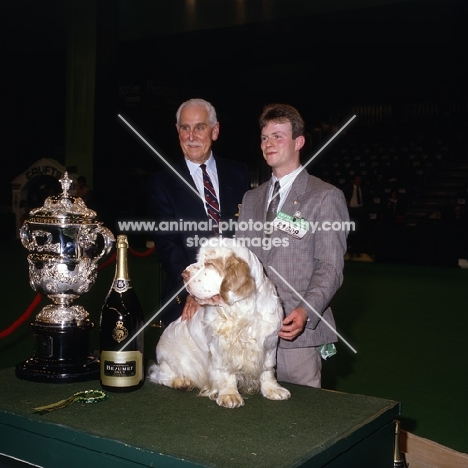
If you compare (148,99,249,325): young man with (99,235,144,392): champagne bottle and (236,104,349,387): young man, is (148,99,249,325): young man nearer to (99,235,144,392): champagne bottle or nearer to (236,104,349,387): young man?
(236,104,349,387): young man

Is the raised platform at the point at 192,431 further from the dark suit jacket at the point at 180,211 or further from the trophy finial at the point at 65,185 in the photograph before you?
the dark suit jacket at the point at 180,211

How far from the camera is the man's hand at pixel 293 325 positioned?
1.96 meters

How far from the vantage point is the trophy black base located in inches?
76.3

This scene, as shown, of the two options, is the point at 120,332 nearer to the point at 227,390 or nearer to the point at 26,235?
the point at 227,390

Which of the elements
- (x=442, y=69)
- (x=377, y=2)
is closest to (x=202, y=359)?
(x=377, y=2)

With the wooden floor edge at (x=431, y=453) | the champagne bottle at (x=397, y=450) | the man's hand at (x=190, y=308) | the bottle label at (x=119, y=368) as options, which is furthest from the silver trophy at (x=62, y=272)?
the wooden floor edge at (x=431, y=453)

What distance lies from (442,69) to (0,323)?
16.0 m

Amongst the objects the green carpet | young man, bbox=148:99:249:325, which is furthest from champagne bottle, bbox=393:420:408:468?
the green carpet

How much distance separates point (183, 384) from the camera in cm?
188

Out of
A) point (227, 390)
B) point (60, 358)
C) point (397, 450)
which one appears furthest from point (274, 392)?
point (60, 358)

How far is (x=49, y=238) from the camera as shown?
207cm

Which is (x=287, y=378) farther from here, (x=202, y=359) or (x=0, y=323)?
(x=0, y=323)

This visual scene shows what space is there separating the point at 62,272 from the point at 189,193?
3.82ft

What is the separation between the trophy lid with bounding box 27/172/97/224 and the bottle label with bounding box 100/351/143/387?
1.67 feet
